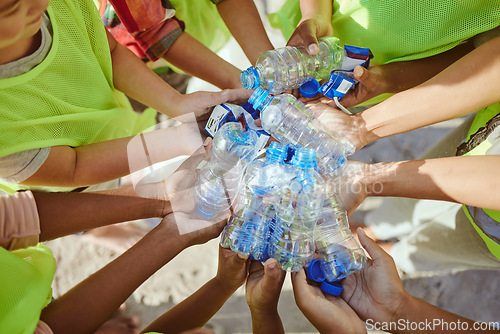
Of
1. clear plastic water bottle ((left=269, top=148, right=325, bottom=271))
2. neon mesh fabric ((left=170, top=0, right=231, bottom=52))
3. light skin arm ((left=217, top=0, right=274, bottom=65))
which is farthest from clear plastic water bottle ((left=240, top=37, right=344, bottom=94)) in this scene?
neon mesh fabric ((left=170, top=0, right=231, bottom=52))

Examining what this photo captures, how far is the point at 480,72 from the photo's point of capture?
40.8 inches

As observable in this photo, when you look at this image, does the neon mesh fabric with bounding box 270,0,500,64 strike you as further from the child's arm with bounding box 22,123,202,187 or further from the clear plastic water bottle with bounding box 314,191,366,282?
the child's arm with bounding box 22,123,202,187

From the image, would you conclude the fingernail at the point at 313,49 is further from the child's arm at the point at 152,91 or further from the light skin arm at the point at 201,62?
the light skin arm at the point at 201,62

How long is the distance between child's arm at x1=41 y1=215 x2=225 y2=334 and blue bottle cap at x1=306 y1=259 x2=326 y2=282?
35 centimetres

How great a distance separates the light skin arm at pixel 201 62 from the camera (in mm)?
1467

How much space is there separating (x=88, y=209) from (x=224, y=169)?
492mm

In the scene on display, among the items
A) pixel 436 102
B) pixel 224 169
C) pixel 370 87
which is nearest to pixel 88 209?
pixel 224 169

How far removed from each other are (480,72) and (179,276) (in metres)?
1.42

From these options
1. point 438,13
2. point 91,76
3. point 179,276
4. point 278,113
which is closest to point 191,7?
point 91,76

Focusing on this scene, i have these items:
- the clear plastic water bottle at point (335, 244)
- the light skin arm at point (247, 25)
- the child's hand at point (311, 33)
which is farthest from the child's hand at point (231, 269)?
the light skin arm at point (247, 25)

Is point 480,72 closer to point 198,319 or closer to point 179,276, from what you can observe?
point 198,319

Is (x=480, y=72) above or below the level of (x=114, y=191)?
above

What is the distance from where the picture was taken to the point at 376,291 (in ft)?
3.45

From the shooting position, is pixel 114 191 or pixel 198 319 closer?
pixel 198 319
